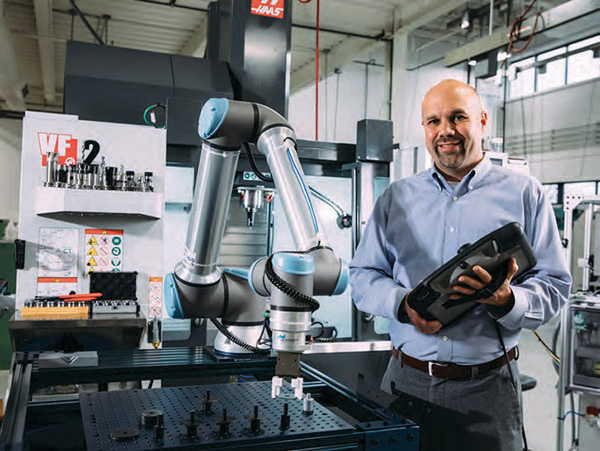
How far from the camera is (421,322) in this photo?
118 cm

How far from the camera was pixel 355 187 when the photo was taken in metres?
3.30

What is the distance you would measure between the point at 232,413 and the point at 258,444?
13cm

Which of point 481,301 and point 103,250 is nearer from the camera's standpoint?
point 481,301

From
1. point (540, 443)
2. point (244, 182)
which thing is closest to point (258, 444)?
point (244, 182)

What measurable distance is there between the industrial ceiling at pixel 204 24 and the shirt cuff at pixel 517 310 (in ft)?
14.2

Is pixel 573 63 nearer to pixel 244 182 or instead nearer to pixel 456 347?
pixel 244 182

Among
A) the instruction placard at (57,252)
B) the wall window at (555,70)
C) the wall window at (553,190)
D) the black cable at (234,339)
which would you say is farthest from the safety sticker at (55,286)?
the wall window at (553,190)

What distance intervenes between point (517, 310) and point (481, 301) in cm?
8

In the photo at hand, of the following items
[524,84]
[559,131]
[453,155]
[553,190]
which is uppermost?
[524,84]

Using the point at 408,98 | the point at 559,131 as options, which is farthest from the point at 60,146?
the point at 559,131

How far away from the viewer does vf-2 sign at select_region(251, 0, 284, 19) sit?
2764 millimetres

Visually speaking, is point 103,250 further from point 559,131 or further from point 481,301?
point 559,131

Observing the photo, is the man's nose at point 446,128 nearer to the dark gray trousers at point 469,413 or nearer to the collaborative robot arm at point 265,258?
the collaborative robot arm at point 265,258

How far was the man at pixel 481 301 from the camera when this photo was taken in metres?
1.23
